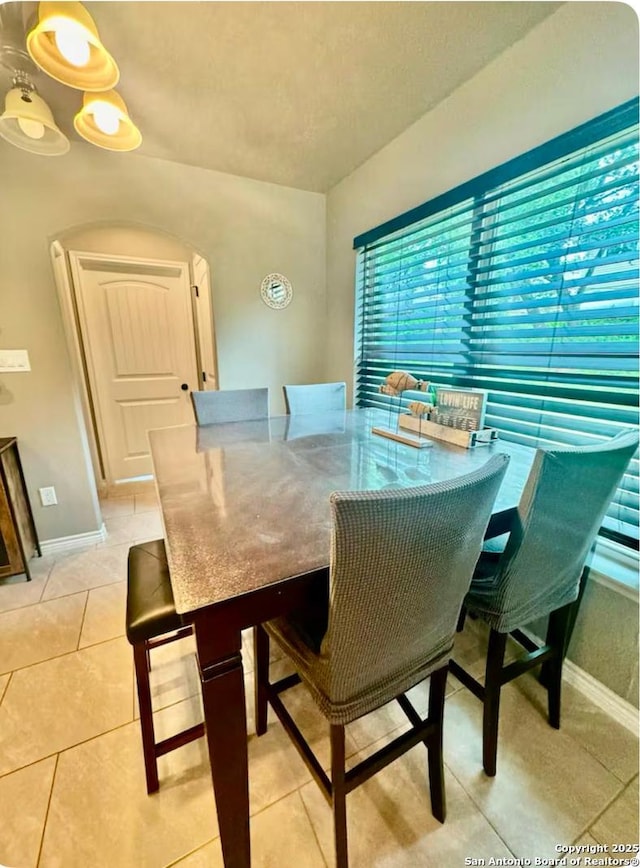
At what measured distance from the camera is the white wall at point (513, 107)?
1229 millimetres

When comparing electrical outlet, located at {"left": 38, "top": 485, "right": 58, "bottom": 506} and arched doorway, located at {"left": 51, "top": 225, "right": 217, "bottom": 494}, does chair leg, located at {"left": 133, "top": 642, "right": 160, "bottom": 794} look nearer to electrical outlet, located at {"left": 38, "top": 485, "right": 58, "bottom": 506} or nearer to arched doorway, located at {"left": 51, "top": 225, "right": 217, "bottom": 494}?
electrical outlet, located at {"left": 38, "top": 485, "right": 58, "bottom": 506}

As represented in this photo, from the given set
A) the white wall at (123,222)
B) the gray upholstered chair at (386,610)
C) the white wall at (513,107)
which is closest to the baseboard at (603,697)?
the gray upholstered chair at (386,610)

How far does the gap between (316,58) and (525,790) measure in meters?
2.92

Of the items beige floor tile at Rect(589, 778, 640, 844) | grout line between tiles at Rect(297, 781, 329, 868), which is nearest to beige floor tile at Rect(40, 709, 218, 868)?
grout line between tiles at Rect(297, 781, 329, 868)

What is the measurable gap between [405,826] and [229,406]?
185 centimetres

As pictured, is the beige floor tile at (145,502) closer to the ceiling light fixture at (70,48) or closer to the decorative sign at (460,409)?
the decorative sign at (460,409)

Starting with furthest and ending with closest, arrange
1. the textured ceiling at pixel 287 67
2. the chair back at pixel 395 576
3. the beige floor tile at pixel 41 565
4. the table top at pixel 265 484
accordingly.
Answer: the beige floor tile at pixel 41 565 < the textured ceiling at pixel 287 67 < the table top at pixel 265 484 < the chair back at pixel 395 576

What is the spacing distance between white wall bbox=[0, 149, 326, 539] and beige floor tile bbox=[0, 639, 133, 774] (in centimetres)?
113

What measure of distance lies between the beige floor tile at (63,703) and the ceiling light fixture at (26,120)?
7.35 feet

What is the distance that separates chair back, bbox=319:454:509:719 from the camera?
602 mm

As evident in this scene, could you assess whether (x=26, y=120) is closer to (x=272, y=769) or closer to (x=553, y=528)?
(x=553, y=528)

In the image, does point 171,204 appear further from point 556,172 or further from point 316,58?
point 556,172

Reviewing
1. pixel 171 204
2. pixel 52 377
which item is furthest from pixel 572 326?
pixel 52 377

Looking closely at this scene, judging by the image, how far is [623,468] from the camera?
100 centimetres
